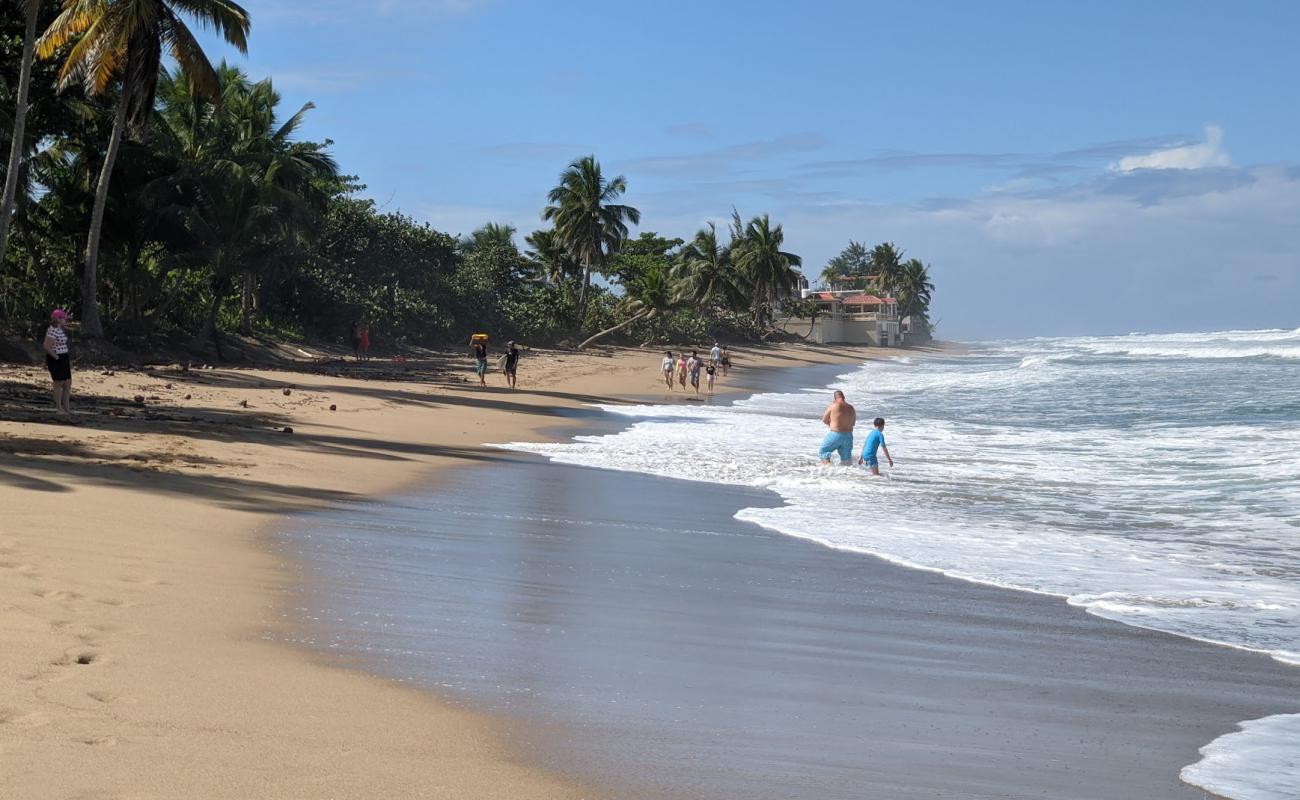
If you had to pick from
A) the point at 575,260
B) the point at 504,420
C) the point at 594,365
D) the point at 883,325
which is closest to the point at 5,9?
the point at 504,420

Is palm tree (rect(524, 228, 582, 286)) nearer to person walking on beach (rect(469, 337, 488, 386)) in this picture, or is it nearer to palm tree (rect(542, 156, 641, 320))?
palm tree (rect(542, 156, 641, 320))

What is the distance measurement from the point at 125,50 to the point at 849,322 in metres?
91.8

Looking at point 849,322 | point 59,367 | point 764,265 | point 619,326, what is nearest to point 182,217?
point 59,367

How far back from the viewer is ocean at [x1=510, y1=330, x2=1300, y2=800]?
7.74 metres

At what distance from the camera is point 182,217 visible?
28.6 metres

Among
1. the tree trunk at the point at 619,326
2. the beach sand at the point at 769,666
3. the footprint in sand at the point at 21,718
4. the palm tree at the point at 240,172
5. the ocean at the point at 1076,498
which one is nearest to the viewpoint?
the footprint in sand at the point at 21,718

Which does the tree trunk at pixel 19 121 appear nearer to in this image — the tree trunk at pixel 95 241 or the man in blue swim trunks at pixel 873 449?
the tree trunk at pixel 95 241

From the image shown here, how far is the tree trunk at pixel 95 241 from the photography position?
2525 centimetres

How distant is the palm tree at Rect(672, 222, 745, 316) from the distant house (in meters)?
25.2

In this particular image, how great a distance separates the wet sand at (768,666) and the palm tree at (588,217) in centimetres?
5633

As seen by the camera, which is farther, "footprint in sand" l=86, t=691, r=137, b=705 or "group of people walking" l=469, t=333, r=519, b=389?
"group of people walking" l=469, t=333, r=519, b=389

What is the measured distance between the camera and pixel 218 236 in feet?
96.5

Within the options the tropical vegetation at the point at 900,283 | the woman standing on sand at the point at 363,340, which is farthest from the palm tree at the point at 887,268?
the woman standing on sand at the point at 363,340

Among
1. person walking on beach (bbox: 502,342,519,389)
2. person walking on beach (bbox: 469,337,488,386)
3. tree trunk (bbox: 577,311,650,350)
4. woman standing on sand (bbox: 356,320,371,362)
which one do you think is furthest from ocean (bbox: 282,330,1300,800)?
tree trunk (bbox: 577,311,650,350)
